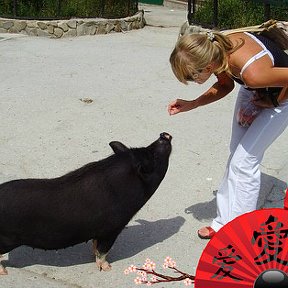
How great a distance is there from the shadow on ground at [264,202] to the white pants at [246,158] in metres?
0.40

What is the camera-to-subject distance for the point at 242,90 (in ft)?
11.3

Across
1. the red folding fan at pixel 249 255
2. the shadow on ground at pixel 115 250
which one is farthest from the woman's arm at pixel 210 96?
the red folding fan at pixel 249 255

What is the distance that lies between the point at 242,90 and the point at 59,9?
796 cm

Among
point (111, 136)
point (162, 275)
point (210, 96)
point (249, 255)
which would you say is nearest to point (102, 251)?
point (210, 96)

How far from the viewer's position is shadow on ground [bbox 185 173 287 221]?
4086 millimetres

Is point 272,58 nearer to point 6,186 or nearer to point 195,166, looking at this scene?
point 6,186

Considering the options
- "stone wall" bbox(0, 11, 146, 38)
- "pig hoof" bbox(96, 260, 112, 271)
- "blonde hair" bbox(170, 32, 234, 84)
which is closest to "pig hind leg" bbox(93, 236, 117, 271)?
"pig hoof" bbox(96, 260, 112, 271)

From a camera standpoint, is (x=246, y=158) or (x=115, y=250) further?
(x=115, y=250)

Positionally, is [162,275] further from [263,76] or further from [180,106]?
[180,106]

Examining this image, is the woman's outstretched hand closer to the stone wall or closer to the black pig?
the black pig

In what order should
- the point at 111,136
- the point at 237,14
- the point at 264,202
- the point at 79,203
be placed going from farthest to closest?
the point at 237,14, the point at 111,136, the point at 264,202, the point at 79,203

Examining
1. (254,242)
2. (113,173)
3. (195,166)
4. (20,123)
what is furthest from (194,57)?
(20,123)

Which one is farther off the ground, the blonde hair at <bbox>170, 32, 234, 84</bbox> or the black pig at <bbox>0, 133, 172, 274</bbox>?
the blonde hair at <bbox>170, 32, 234, 84</bbox>

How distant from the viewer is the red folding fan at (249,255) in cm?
135
